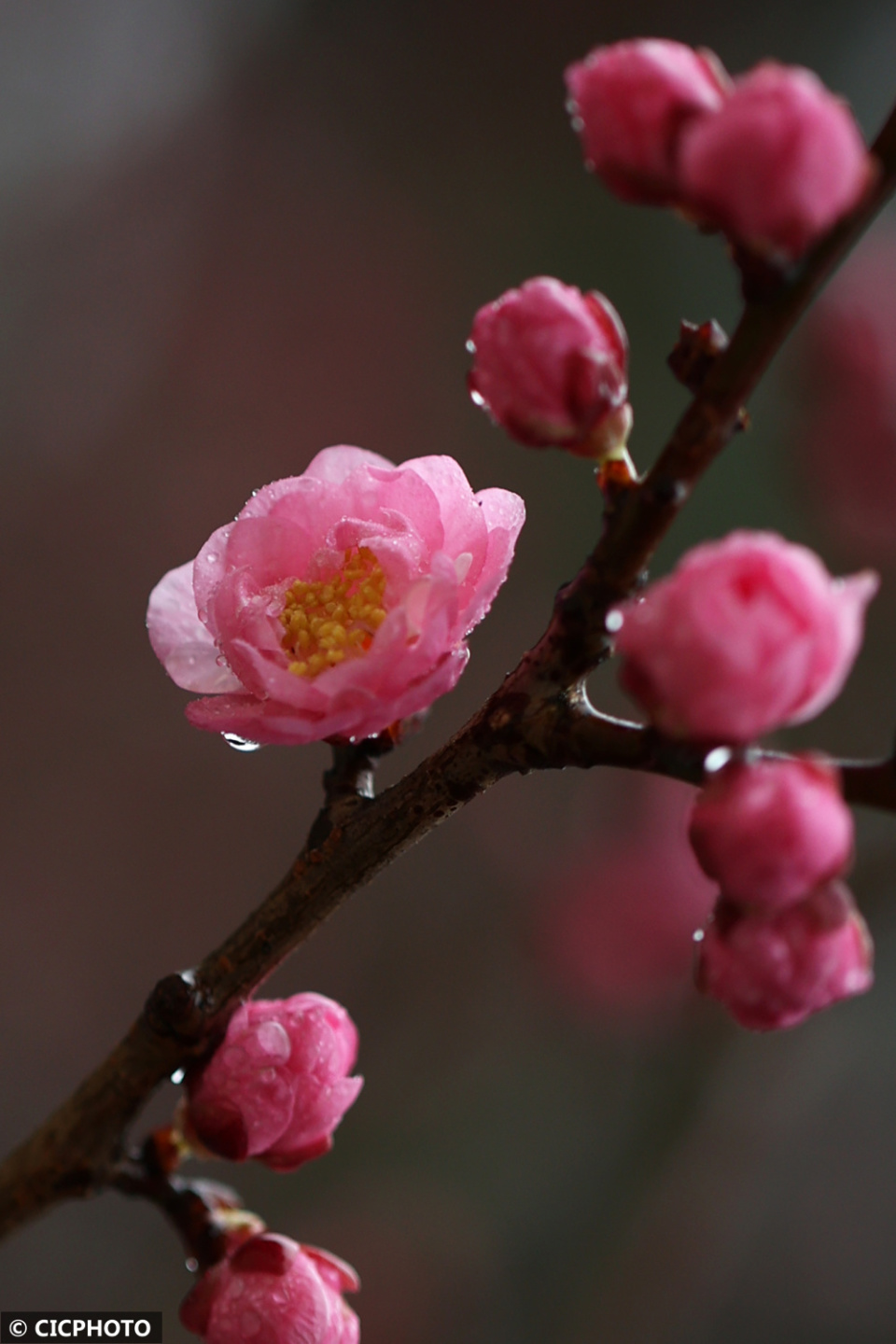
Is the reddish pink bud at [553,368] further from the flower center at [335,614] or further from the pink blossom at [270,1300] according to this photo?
the pink blossom at [270,1300]

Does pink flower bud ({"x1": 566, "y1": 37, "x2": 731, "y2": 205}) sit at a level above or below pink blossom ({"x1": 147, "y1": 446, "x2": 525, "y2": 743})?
above

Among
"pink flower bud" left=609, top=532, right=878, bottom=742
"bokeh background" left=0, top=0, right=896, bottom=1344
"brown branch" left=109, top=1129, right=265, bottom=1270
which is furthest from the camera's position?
"bokeh background" left=0, top=0, right=896, bottom=1344

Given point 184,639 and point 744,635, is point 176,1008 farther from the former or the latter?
point 744,635

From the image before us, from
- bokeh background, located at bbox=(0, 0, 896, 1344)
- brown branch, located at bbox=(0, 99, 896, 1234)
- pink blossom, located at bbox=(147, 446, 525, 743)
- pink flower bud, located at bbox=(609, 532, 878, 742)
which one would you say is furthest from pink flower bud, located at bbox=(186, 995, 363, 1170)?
bokeh background, located at bbox=(0, 0, 896, 1344)

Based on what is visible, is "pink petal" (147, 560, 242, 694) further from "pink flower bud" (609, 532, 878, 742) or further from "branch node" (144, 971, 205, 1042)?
"pink flower bud" (609, 532, 878, 742)

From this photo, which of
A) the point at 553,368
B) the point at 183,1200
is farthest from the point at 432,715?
the point at 553,368

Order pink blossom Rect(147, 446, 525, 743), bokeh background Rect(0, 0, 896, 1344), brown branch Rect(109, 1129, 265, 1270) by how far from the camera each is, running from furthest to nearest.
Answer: bokeh background Rect(0, 0, 896, 1344) → brown branch Rect(109, 1129, 265, 1270) → pink blossom Rect(147, 446, 525, 743)

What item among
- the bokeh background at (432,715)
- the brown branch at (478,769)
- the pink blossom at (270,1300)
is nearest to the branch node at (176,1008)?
the brown branch at (478,769)
